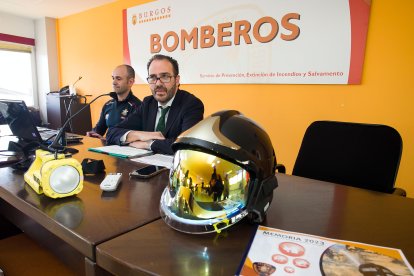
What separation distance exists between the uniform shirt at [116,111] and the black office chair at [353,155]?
1.76 m

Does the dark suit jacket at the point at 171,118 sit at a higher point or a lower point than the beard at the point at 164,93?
lower

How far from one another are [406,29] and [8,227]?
2.82 m

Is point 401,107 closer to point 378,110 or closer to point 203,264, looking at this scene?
point 378,110

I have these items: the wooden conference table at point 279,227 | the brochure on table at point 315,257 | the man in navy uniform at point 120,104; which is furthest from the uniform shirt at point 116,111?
the brochure on table at point 315,257

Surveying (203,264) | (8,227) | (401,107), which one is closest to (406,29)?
(401,107)

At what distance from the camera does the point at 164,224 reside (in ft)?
2.27

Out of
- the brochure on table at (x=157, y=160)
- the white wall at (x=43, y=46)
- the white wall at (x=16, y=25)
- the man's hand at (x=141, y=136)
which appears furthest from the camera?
the white wall at (x=43, y=46)

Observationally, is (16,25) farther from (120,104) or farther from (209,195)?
(209,195)

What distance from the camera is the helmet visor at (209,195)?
2.13 feet

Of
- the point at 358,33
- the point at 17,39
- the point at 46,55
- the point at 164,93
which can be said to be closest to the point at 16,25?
the point at 17,39

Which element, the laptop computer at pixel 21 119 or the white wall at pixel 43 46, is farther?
the white wall at pixel 43 46

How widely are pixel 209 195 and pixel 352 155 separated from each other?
39.2 inches

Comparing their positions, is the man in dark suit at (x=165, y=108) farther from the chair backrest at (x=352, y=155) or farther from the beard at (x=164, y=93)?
the chair backrest at (x=352, y=155)

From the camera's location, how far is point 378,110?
2.21 meters
